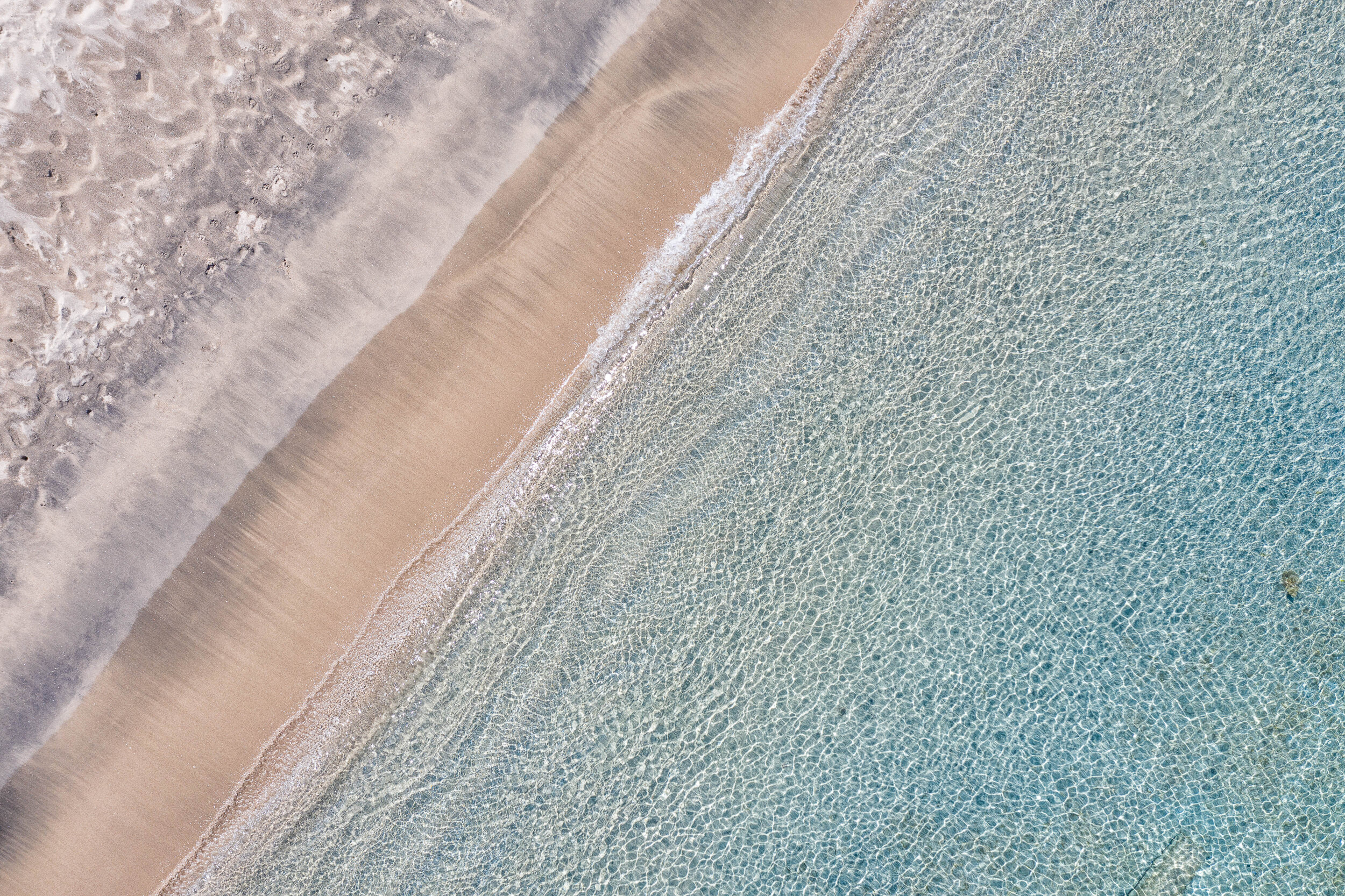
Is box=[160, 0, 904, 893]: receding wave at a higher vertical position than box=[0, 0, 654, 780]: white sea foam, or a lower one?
lower

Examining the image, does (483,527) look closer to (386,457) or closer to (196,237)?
(386,457)

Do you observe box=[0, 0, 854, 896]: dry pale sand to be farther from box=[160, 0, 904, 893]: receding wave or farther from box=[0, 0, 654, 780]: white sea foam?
box=[0, 0, 654, 780]: white sea foam

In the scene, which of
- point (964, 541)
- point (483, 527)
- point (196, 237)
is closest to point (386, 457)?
point (483, 527)

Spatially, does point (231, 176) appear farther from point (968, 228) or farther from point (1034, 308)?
point (1034, 308)

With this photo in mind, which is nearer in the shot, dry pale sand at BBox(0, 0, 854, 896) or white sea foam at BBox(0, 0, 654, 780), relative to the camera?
white sea foam at BBox(0, 0, 654, 780)

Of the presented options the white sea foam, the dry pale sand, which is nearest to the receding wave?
the dry pale sand

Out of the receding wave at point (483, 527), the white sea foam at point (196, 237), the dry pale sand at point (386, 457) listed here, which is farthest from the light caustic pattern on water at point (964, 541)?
the white sea foam at point (196, 237)
